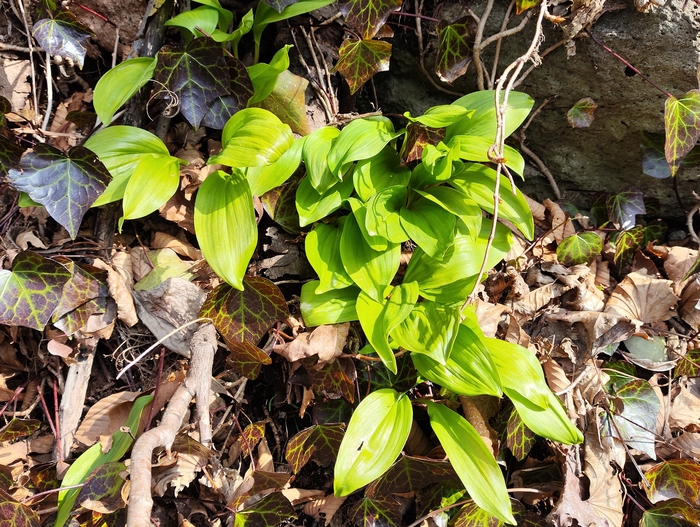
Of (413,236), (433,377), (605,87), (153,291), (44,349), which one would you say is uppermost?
(605,87)

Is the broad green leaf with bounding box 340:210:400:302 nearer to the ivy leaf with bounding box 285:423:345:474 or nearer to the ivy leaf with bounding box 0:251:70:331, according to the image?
the ivy leaf with bounding box 285:423:345:474

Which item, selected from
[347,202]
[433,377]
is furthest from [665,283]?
[347,202]

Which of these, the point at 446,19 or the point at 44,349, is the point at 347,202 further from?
the point at 44,349

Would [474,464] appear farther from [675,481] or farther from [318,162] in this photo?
[318,162]

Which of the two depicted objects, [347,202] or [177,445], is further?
[347,202]

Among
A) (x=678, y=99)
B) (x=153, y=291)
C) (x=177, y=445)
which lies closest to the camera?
(x=177, y=445)

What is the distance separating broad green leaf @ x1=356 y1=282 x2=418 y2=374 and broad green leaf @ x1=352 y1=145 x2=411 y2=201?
0.26m

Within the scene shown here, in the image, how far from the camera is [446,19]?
1.68m

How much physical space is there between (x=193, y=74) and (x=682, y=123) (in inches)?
→ 54.3

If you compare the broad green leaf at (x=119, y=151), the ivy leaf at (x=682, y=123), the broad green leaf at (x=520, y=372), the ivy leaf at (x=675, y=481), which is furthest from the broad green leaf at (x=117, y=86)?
the ivy leaf at (x=675, y=481)

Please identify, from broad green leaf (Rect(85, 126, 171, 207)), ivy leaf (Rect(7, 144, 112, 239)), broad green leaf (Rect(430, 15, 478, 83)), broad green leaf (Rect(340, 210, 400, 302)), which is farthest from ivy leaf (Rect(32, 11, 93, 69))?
broad green leaf (Rect(430, 15, 478, 83))

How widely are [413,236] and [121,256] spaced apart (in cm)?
83

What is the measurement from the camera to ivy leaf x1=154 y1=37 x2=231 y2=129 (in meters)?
1.31

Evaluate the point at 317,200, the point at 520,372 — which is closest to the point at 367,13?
the point at 317,200
